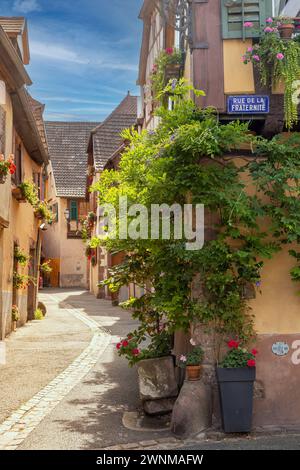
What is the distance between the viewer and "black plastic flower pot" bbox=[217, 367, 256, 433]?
20.0ft

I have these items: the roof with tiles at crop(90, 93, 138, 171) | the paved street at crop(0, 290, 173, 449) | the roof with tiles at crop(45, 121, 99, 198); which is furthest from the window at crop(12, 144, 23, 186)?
the roof with tiles at crop(45, 121, 99, 198)

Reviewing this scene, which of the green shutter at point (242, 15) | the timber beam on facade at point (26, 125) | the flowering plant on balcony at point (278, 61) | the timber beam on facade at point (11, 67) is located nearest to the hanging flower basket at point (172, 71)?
the green shutter at point (242, 15)

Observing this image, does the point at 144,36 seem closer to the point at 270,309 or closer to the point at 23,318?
the point at 23,318

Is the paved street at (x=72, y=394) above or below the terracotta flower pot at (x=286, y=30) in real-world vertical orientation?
below

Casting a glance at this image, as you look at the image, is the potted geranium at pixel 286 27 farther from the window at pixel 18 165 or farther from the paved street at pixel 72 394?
the window at pixel 18 165

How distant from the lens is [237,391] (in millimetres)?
6148

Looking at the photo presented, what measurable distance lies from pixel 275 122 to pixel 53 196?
108ft

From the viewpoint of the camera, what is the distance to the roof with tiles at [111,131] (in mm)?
29766

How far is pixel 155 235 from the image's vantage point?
282 inches

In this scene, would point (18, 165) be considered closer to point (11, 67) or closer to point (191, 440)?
point (11, 67)

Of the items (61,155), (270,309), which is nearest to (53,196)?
(61,155)

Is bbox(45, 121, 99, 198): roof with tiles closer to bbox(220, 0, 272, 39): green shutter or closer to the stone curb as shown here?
bbox(220, 0, 272, 39): green shutter

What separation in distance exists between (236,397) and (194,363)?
57 cm

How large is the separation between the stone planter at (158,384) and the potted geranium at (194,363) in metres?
0.50
